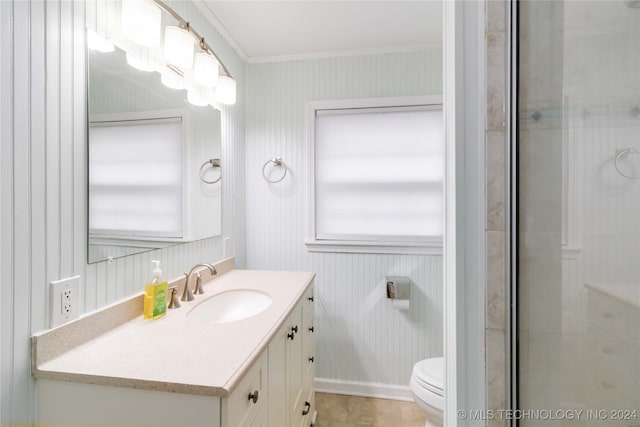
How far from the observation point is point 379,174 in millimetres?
2105

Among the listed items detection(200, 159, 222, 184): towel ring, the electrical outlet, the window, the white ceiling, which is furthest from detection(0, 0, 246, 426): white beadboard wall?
the window

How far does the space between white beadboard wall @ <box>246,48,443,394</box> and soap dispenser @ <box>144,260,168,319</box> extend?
3.46ft

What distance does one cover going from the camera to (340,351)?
7.04ft

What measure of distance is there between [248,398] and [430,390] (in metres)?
1.06

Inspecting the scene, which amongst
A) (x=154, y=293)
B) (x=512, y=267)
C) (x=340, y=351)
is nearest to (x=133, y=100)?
(x=154, y=293)

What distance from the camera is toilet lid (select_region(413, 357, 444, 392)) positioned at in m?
1.48

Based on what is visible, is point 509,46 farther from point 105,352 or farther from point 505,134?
point 105,352

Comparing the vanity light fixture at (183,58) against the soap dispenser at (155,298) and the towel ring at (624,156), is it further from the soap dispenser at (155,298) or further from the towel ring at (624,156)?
the towel ring at (624,156)

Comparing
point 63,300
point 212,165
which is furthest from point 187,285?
point 212,165

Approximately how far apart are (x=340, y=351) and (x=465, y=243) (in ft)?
6.03

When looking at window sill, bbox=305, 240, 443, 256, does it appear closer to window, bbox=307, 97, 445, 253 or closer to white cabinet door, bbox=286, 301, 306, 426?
window, bbox=307, 97, 445, 253

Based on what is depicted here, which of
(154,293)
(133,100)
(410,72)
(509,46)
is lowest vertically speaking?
(154,293)

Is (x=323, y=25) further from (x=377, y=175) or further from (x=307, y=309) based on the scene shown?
(x=307, y=309)

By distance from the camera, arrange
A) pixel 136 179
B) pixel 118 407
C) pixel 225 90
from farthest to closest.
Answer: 1. pixel 225 90
2. pixel 136 179
3. pixel 118 407
